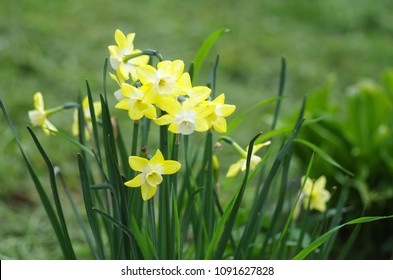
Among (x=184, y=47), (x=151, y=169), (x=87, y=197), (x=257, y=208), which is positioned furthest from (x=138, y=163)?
(x=184, y=47)

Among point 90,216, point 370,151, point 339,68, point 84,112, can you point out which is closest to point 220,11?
point 339,68

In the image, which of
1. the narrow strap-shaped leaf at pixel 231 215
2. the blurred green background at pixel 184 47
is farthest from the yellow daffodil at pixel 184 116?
the blurred green background at pixel 184 47

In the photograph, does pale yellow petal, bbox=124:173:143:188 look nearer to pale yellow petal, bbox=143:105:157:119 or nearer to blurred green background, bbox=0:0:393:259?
pale yellow petal, bbox=143:105:157:119

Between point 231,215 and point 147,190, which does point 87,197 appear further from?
point 231,215

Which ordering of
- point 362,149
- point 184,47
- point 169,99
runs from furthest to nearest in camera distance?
1. point 184,47
2. point 362,149
3. point 169,99

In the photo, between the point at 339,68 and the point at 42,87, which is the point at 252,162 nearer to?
the point at 42,87

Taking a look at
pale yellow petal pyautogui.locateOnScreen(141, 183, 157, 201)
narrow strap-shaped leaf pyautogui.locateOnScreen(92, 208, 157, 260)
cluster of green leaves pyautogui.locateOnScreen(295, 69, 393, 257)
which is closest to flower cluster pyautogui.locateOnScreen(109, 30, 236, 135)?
pale yellow petal pyautogui.locateOnScreen(141, 183, 157, 201)
